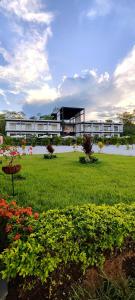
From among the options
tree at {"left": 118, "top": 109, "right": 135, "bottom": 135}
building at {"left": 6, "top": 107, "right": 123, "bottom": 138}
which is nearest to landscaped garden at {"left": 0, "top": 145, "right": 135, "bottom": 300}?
A: building at {"left": 6, "top": 107, "right": 123, "bottom": 138}

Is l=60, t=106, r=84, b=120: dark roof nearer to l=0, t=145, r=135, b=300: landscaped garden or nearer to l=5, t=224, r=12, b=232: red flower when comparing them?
l=0, t=145, r=135, b=300: landscaped garden

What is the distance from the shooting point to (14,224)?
2764mm

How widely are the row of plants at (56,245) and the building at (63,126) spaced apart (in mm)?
41532

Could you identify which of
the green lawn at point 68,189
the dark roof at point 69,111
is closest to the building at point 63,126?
the dark roof at point 69,111

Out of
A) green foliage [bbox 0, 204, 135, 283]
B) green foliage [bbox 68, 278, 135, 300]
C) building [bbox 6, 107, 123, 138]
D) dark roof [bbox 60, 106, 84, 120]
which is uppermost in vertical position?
dark roof [bbox 60, 106, 84, 120]

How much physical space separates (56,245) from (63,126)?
47776mm

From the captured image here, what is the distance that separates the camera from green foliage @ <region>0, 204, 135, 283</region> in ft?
7.14

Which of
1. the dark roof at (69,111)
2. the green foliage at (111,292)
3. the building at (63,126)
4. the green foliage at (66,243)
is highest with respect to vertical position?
the dark roof at (69,111)

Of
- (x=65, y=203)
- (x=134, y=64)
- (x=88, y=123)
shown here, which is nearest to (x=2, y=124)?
(x=88, y=123)

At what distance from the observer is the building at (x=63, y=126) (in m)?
44.0

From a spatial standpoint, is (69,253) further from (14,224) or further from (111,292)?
(14,224)

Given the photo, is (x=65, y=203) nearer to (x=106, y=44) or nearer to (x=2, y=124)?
(x=106, y=44)

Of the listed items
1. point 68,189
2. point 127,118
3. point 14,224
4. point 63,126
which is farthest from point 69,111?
point 14,224

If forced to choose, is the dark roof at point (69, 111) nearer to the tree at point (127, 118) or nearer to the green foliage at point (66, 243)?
the tree at point (127, 118)
